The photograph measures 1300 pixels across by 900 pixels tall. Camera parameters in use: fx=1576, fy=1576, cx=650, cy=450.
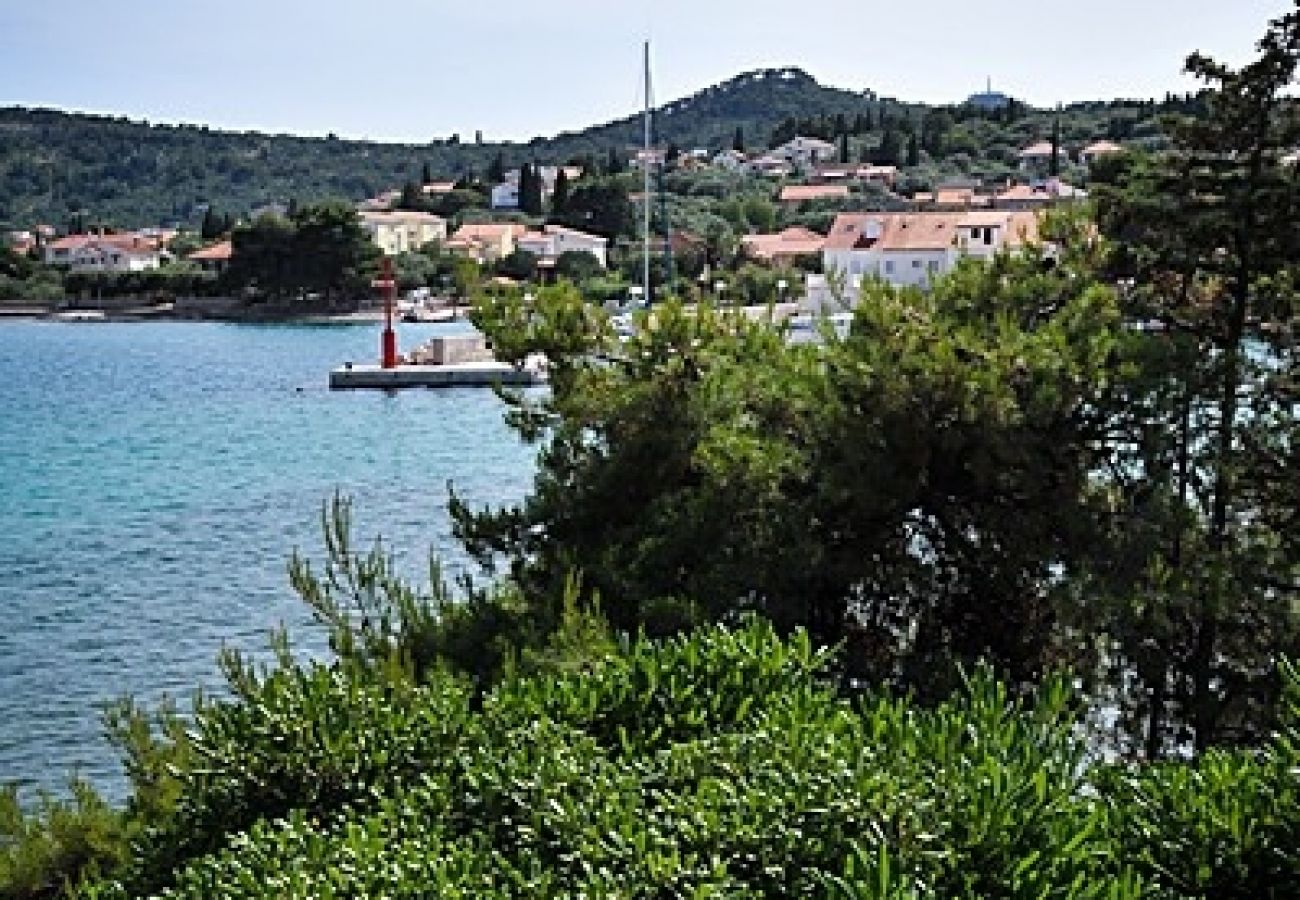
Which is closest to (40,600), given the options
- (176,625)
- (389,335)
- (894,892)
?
(176,625)

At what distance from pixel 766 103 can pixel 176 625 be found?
453 ft

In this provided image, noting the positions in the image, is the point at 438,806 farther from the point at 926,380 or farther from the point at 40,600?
the point at 40,600

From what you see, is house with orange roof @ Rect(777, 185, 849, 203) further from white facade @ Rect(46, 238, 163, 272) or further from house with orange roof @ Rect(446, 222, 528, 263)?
white facade @ Rect(46, 238, 163, 272)

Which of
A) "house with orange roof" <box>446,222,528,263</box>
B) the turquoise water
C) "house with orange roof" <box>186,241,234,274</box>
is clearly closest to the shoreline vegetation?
the turquoise water

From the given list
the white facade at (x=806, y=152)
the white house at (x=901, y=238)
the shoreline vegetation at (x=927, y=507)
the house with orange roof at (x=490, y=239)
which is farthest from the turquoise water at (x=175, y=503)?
the white facade at (x=806, y=152)

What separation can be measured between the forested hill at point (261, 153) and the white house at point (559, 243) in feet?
130

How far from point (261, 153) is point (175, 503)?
121 meters

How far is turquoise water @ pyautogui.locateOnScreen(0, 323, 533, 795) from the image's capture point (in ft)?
44.6

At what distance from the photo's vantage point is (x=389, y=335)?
42.2 metres

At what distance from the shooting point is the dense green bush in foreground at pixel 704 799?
8.91 feet

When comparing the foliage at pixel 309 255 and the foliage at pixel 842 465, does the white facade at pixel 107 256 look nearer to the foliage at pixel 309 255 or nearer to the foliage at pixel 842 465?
the foliage at pixel 309 255

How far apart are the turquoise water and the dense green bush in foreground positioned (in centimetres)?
708

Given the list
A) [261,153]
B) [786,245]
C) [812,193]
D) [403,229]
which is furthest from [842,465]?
[261,153]

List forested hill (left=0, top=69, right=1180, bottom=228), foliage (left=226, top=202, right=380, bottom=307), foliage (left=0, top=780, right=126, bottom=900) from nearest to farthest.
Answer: foliage (left=0, top=780, right=126, bottom=900) → foliage (left=226, top=202, right=380, bottom=307) → forested hill (left=0, top=69, right=1180, bottom=228)
